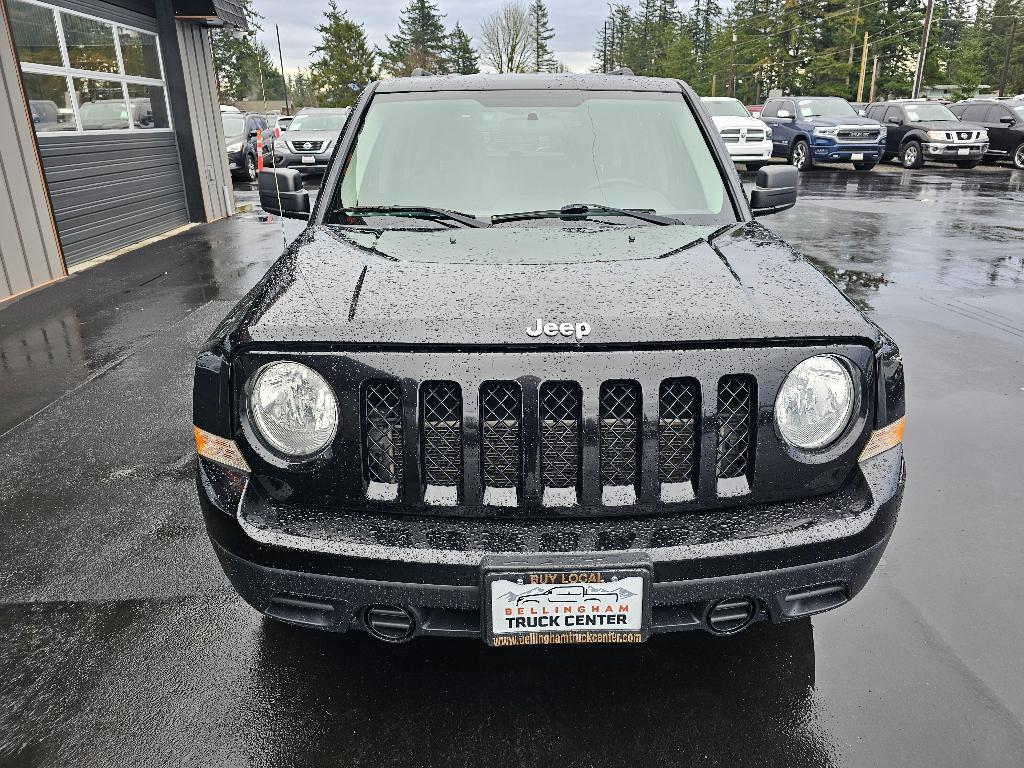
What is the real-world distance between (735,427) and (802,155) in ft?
69.2

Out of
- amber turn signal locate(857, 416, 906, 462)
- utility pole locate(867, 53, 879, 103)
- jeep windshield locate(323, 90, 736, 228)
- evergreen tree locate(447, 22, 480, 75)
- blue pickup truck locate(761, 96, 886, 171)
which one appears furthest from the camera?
evergreen tree locate(447, 22, 480, 75)

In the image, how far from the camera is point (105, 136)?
33.6 ft

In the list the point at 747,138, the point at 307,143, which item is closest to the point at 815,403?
the point at 747,138

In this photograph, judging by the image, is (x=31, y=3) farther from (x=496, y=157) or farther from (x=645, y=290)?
(x=645, y=290)

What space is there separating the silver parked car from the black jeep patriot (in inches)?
687

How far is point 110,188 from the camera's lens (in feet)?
33.6

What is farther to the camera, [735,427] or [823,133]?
[823,133]

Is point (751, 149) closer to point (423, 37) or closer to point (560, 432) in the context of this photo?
point (560, 432)

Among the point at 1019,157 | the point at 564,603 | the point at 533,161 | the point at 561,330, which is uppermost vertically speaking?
the point at 533,161

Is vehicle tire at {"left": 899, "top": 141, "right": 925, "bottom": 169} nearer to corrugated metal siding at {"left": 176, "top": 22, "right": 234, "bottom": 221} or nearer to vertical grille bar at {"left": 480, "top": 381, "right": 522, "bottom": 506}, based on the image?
corrugated metal siding at {"left": 176, "top": 22, "right": 234, "bottom": 221}

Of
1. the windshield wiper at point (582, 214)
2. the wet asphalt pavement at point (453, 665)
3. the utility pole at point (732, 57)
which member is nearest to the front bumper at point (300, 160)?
the wet asphalt pavement at point (453, 665)

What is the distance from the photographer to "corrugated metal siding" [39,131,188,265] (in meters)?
9.05

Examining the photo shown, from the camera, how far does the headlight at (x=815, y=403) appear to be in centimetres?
197

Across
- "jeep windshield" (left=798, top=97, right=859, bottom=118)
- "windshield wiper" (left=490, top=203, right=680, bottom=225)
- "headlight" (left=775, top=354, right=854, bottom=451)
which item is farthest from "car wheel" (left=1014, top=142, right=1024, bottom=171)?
"headlight" (left=775, top=354, right=854, bottom=451)
